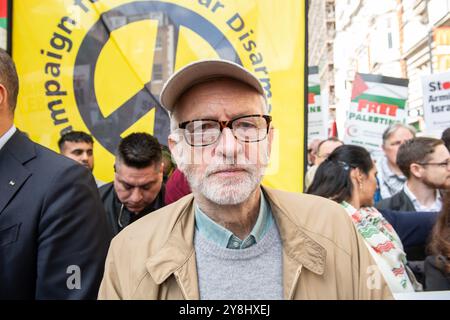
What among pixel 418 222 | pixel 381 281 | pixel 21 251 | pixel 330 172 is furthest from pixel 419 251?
pixel 21 251

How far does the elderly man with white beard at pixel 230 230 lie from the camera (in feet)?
3.93

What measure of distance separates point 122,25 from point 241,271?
79.4 inches

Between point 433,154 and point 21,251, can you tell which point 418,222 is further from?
point 21,251

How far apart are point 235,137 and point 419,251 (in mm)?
1774

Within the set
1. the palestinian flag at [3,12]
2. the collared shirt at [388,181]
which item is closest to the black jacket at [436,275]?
the collared shirt at [388,181]

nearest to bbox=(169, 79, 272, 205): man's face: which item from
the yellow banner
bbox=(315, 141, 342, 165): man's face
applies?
the yellow banner

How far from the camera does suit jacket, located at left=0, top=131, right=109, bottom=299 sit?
56.6 inches

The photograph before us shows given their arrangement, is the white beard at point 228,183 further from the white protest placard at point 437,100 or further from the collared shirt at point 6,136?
the white protest placard at point 437,100

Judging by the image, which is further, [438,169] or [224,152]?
[438,169]

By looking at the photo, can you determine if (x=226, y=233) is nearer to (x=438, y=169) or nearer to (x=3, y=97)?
(x=3, y=97)

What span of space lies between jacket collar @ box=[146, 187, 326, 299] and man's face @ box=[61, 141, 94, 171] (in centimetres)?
183

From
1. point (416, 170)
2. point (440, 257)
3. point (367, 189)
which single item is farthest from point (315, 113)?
point (440, 257)

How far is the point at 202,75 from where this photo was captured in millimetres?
1324

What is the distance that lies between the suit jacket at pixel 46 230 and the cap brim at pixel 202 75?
497 mm
